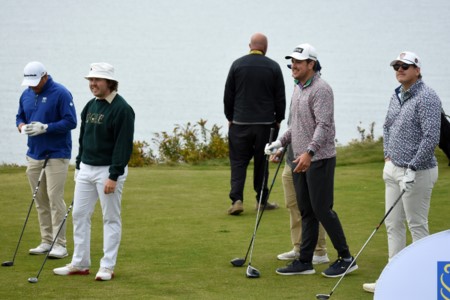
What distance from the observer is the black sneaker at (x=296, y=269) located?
25.8ft

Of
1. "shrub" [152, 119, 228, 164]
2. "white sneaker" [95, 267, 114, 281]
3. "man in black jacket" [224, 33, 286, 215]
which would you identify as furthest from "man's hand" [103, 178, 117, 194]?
"shrub" [152, 119, 228, 164]

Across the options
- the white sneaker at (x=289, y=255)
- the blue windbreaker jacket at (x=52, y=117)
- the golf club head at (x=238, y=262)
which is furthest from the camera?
the blue windbreaker jacket at (x=52, y=117)

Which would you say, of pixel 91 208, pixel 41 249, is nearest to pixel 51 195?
pixel 41 249

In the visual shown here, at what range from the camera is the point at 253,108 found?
10656mm

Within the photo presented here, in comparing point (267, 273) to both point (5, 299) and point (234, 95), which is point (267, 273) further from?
point (234, 95)

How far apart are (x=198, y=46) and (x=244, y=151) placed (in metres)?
44.3

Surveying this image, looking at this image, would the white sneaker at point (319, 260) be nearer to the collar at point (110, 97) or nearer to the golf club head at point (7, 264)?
the collar at point (110, 97)

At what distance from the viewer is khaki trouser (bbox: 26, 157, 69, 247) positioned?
8.70m

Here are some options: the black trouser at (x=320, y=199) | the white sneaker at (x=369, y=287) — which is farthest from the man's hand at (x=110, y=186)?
the white sneaker at (x=369, y=287)

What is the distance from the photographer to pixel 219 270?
7.97 meters

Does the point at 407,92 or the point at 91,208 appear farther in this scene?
the point at 91,208

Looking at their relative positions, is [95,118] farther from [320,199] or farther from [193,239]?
[193,239]

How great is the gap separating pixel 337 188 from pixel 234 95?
2.00 metres

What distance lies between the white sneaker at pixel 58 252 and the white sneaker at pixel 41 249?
195 millimetres
